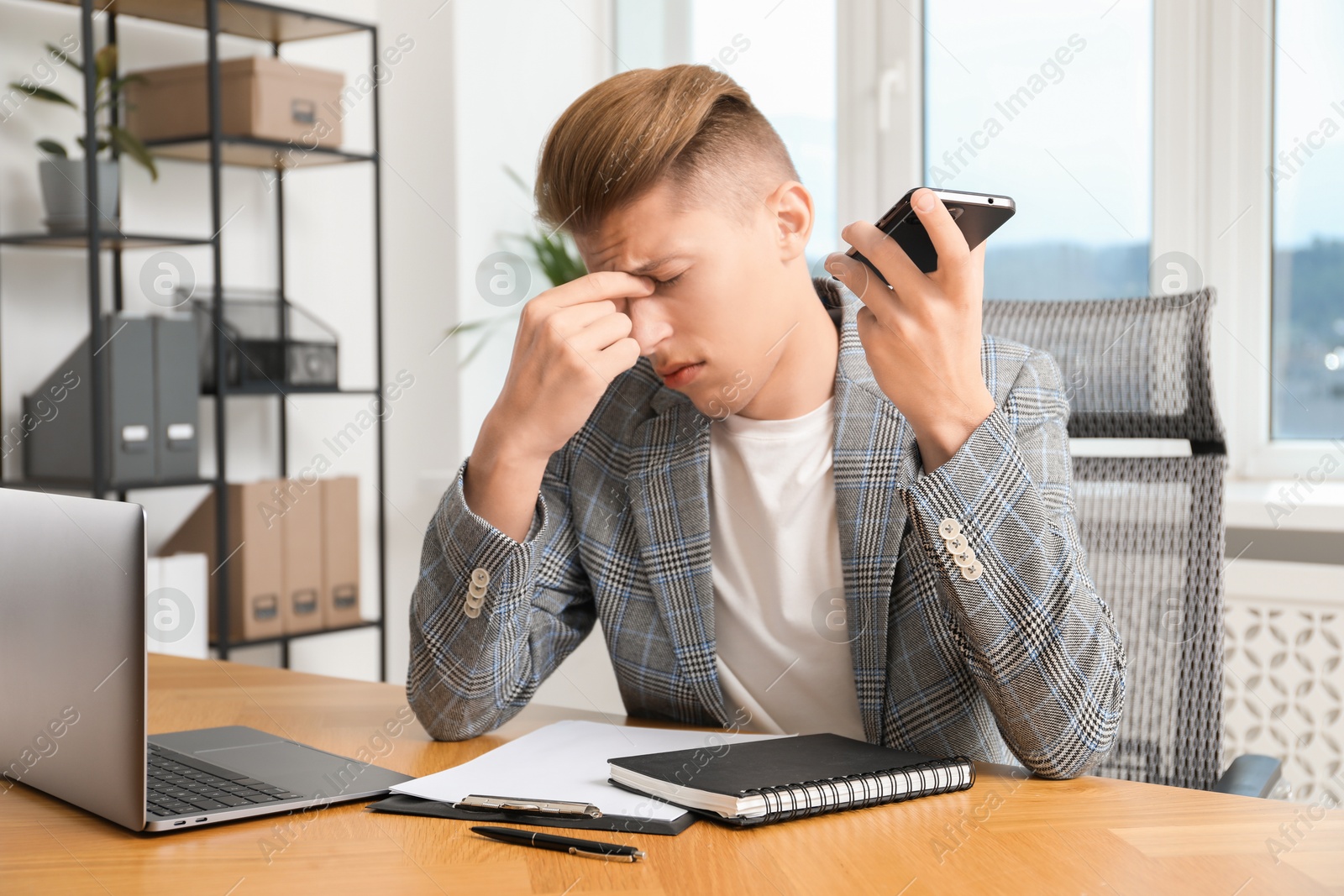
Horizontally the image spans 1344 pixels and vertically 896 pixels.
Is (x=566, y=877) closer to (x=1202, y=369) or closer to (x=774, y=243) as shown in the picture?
(x=774, y=243)

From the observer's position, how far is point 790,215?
1257mm

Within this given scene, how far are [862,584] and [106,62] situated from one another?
78.6 inches

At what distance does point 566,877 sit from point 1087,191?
200 centimetres

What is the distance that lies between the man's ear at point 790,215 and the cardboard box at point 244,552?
62.4 inches

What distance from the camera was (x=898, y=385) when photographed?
0.98 metres

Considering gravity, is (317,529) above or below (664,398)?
below

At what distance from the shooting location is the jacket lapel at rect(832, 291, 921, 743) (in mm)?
1072

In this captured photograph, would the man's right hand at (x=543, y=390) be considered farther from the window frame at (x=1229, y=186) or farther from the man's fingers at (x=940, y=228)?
the window frame at (x=1229, y=186)

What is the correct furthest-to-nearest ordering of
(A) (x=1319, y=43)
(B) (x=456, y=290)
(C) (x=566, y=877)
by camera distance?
1. (B) (x=456, y=290)
2. (A) (x=1319, y=43)
3. (C) (x=566, y=877)

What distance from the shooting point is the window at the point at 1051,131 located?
2.26 m

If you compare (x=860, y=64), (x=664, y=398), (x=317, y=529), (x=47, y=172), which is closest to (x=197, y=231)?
(x=47, y=172)

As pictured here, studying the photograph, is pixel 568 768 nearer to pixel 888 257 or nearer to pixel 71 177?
pixel 888 257

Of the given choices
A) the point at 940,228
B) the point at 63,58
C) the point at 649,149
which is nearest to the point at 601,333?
the point at 649,149

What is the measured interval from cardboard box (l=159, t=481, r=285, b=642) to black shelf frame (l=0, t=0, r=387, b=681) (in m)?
0.02
